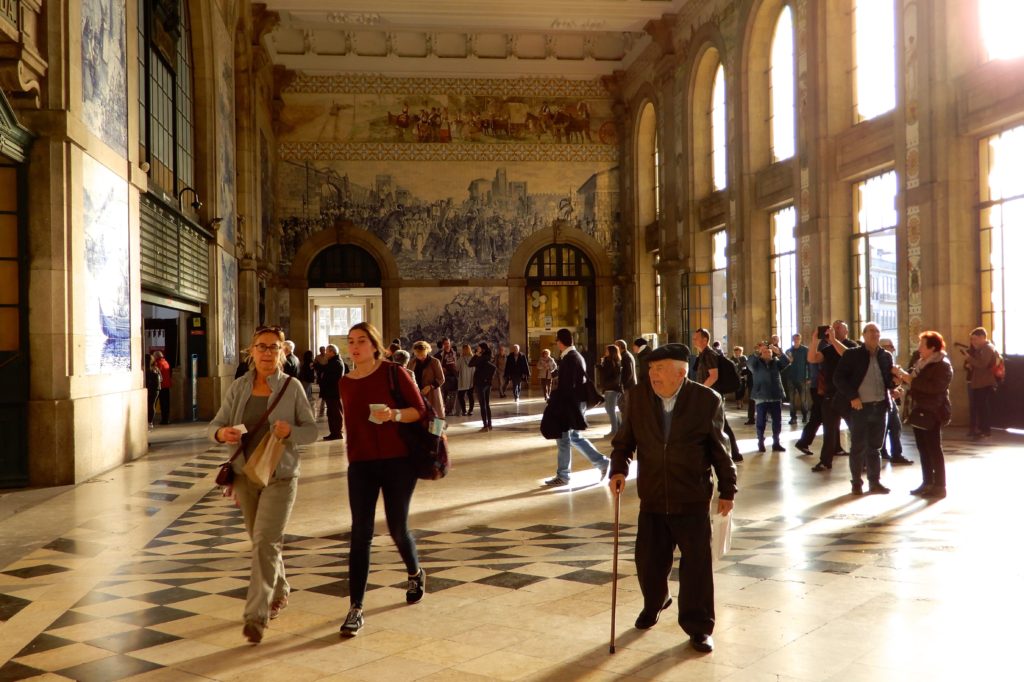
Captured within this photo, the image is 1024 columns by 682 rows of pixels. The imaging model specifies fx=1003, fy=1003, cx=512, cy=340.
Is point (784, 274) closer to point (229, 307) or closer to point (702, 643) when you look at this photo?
point (229, 307)

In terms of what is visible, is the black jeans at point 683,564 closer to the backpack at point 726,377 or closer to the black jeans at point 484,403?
the backpack at point 726,377

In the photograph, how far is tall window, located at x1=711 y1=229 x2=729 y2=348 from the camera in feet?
80.1

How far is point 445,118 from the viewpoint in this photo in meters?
30.1

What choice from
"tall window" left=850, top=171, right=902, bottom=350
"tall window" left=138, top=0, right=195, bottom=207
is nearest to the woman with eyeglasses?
"tall window" left=138, top=0, right=195, bottom=207

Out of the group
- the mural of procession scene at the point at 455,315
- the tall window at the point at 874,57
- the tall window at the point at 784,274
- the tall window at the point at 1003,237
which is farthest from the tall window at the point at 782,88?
the mural of procession scene at the point at 455,315

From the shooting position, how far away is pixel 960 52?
47.6 ft

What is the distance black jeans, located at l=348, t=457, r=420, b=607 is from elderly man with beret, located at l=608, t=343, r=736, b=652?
44.9 inches

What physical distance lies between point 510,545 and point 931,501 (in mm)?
3833

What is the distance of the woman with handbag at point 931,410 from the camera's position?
869 cm

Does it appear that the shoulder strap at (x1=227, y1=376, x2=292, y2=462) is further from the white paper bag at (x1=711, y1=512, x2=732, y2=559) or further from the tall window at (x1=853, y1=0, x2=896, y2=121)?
the tall window at (x1=853, y1=0, x2=896, y2=121)

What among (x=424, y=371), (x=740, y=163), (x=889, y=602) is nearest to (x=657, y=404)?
(x=889, y=602)

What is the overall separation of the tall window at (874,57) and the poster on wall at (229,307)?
12.4 meters

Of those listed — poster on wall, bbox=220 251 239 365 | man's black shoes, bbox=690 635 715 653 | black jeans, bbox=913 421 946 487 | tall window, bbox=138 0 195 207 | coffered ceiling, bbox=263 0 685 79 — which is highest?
coffered ceiling, bbox=263 0 685 79

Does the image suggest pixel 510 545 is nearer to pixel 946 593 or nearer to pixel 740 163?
pixel 946 593
